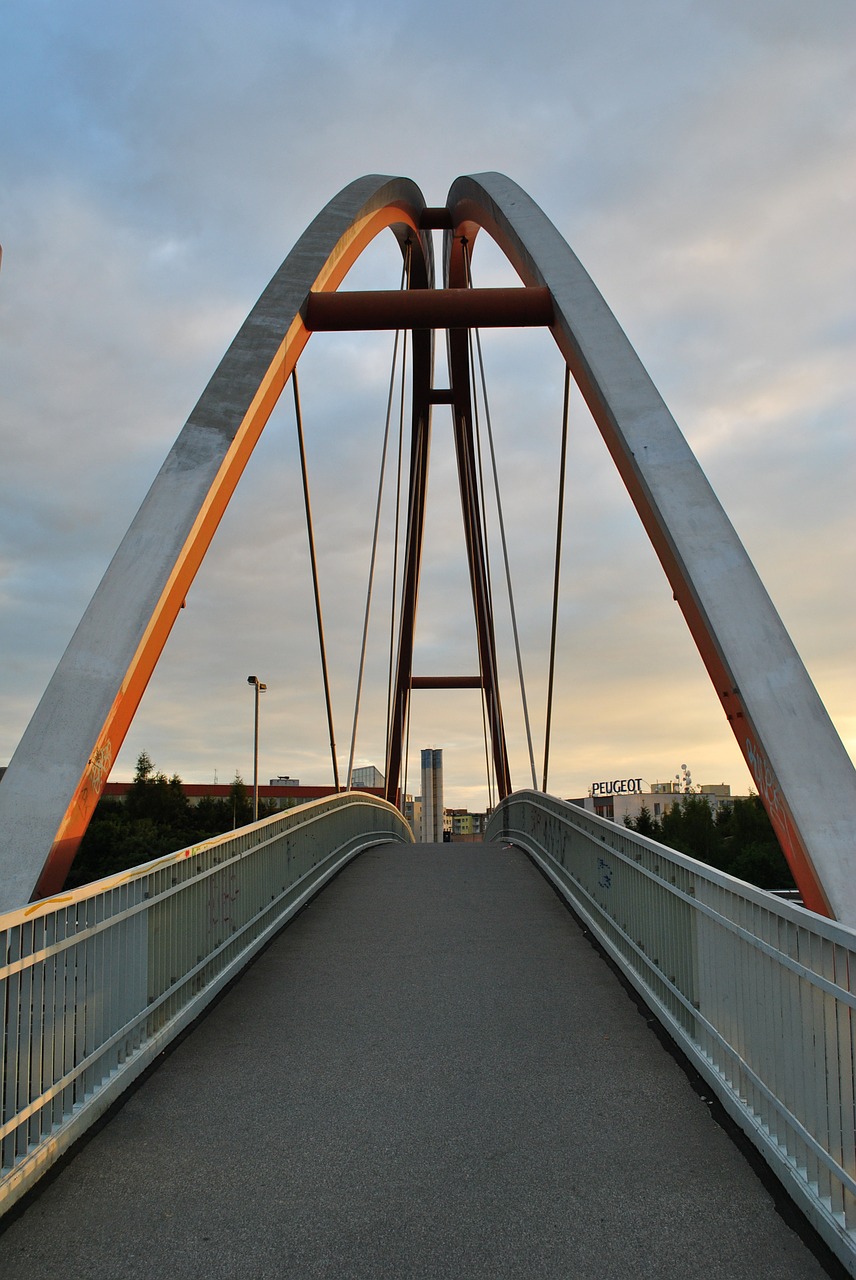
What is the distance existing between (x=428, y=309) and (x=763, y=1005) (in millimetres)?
8882

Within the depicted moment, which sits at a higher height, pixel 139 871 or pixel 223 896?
pixel 139 871

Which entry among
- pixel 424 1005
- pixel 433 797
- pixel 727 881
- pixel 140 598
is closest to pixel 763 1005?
pixel 727 881

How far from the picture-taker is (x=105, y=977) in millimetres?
4488

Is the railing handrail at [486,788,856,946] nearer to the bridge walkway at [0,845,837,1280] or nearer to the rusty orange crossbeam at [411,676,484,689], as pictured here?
the bridge walkway at [0,845,837,1280]

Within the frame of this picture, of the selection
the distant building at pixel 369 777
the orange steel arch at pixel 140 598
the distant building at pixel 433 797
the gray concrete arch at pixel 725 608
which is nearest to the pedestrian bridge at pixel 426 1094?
the gray concrete arch at pixel 725 608

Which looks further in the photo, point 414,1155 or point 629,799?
point 629,799

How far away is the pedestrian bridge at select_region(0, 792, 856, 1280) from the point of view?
3.18 meters

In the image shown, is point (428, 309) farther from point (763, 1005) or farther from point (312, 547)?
point (763, 1005)

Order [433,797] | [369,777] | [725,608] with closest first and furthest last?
[725,608] → [433,797] → [369,777]

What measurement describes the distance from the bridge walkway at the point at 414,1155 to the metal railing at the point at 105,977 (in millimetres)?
148

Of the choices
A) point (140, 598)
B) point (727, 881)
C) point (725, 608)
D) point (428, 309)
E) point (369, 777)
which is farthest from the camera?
point (369, 777)

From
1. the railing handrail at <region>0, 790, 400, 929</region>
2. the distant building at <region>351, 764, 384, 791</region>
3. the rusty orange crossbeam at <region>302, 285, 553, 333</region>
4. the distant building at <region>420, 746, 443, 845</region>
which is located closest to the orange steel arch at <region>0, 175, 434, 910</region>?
the rusty orange crossbeam at <region>302, 285, 553, 333</region>

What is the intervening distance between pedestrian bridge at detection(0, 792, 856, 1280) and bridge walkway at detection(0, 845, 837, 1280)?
14mm

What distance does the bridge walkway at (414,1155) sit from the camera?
123 inches
